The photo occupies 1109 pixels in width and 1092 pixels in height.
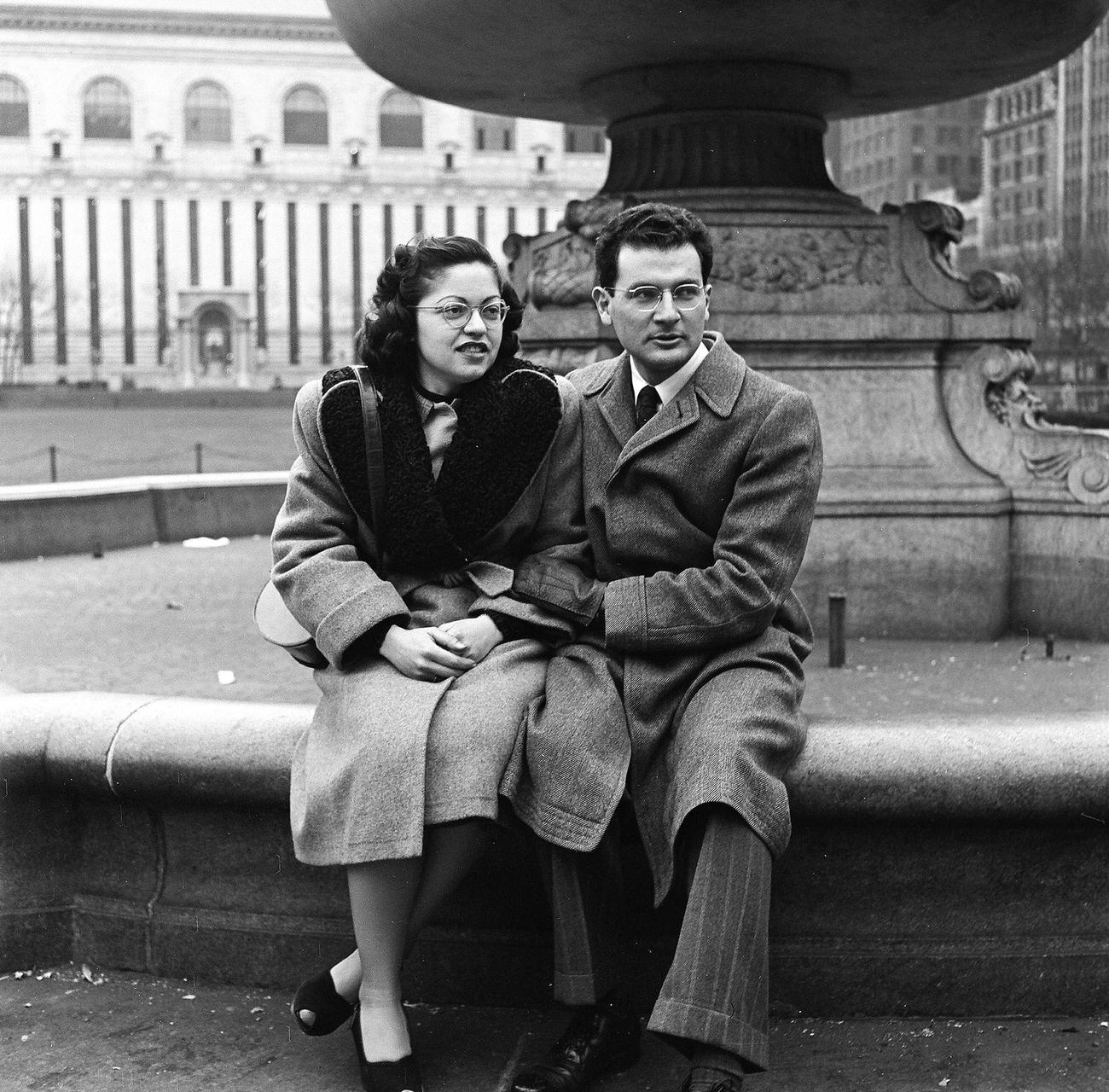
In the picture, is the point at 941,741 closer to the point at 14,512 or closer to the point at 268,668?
the point at 268,668

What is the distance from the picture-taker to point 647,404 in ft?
9.55

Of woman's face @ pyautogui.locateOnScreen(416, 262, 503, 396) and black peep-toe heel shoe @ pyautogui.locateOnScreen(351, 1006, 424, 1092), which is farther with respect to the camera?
woman's face @ pyautogui.locateOnScreen(416, 262, 503, 396)

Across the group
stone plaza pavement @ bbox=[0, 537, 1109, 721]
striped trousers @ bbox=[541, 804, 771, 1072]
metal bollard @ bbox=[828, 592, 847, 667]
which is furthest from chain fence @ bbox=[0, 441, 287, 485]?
striped trousers @ bbox=[541, 804, 771, 1072]

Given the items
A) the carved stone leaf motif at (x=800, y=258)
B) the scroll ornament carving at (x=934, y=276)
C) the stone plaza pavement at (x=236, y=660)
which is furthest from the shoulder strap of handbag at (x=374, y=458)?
the scroll ornament carving at (x=934, y=276)

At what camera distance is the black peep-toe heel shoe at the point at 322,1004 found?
273 cm

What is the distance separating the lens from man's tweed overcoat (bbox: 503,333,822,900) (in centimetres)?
261

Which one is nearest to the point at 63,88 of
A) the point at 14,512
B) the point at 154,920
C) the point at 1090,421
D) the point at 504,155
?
the point at 504,155

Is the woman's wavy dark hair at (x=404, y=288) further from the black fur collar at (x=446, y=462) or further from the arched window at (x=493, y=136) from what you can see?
the arched window at (x=493, y=136)

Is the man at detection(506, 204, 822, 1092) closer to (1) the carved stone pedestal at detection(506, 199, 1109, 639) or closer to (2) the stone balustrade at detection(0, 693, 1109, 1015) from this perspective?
(2) the stone balustrade at detection(0, 693, 1109, 1015)

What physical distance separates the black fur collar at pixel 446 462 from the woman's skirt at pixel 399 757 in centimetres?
22

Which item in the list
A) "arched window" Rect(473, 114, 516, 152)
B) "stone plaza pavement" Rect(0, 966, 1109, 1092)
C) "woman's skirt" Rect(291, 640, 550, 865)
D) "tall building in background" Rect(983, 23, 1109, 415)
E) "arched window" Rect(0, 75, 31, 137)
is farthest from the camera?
"arched window" Rect(473, 114, 516, 152)

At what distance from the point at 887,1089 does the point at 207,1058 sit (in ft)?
3.56

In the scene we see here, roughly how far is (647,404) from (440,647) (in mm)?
552

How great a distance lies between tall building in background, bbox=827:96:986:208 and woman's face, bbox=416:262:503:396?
315 feet
